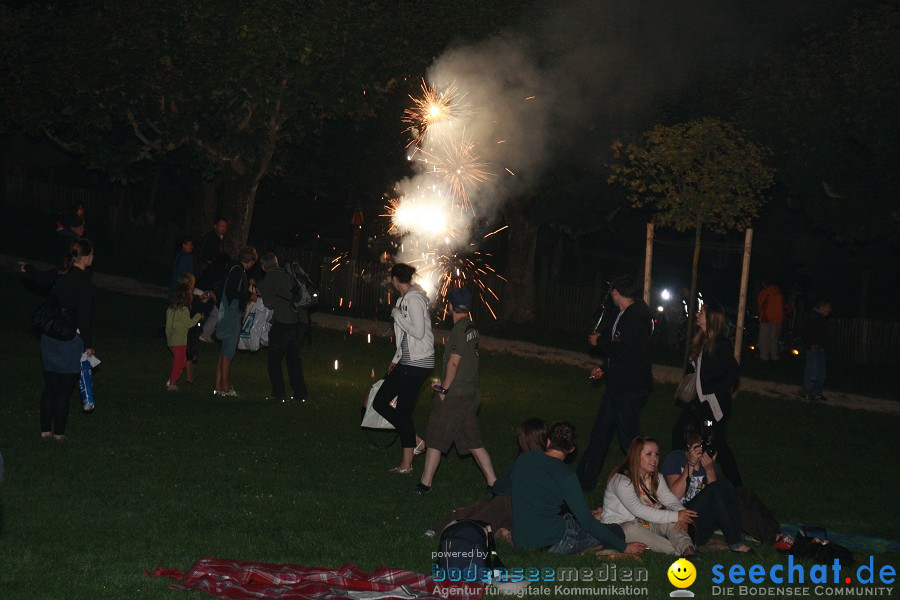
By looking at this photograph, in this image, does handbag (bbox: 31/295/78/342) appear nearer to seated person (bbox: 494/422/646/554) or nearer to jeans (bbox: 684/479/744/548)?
seated person (bbox: 494/422/646/554)

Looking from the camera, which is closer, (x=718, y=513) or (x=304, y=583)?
(x=304, y=583)

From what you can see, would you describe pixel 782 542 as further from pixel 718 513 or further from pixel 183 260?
pixel 183 260

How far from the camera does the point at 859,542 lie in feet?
30.5

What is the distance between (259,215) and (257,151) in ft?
77.0

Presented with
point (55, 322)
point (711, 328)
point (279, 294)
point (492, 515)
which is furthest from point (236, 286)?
point (492, 515)

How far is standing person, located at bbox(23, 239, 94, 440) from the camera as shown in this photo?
10828mm

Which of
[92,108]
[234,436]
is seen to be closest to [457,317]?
[234,436]

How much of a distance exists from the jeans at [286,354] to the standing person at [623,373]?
508 centimetres

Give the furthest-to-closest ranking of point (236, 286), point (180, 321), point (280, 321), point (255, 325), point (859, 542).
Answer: point (255, 325), point (180, 321), point (236, 286), point (280, 321), point (859, 542)

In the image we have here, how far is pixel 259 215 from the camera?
48.2 metres

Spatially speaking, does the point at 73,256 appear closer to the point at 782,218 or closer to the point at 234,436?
the point at 234,436

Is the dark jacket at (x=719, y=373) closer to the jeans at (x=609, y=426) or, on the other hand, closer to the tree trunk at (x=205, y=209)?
the jeans at (x=609, y=426)

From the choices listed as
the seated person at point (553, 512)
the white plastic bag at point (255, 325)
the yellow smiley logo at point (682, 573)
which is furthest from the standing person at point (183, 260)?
the yellow smiley logo at point (682, 573)

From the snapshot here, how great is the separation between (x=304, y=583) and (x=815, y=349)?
13566mm
